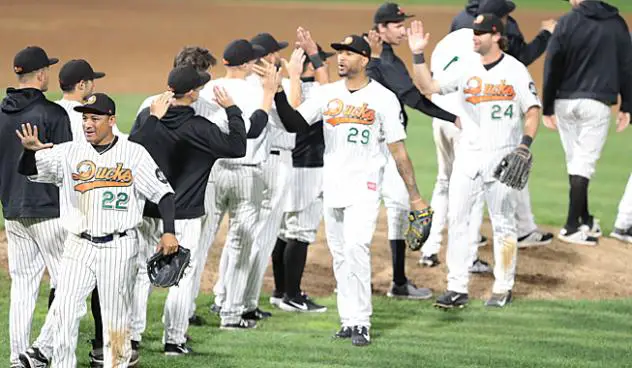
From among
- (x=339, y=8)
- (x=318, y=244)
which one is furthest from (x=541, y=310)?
(x=339, y=8)

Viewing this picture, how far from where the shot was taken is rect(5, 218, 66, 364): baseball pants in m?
6.82

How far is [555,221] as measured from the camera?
37.0 ft

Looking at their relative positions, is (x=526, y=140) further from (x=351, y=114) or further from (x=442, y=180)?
(x=442, y=180)

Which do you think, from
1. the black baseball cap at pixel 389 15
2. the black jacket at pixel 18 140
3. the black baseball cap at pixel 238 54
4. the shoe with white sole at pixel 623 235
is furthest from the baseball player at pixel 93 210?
the shoe with white sole at pixel 623 235

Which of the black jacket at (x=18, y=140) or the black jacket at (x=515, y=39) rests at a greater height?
the black jacket at (x=515, y=39)

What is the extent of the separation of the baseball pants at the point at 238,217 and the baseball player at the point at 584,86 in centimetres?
348

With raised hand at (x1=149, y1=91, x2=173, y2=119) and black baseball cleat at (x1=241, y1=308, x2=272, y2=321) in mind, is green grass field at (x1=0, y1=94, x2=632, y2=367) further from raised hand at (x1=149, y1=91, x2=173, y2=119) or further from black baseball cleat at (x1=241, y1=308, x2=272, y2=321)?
raised hand at (x1=149, y1=91, x2=173, y2=119)

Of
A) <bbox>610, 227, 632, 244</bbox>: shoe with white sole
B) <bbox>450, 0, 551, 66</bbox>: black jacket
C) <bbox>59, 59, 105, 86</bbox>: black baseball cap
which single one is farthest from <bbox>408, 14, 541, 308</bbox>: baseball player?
<bbox>59, 59, 105, 86</bbox>: black baseball cap

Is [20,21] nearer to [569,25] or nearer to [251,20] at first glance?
[251,20]

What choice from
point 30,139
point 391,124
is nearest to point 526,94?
point 391,124

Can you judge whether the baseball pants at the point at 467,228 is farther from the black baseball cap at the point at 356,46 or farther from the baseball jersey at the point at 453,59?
the black baseball cap at the point at 356,46

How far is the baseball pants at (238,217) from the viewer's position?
26.3 feet

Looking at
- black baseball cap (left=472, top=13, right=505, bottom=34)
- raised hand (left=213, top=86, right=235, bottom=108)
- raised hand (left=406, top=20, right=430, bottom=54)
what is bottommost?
raised hand (left=213, top=86, right=235, bottom=108)

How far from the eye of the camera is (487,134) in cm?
862
